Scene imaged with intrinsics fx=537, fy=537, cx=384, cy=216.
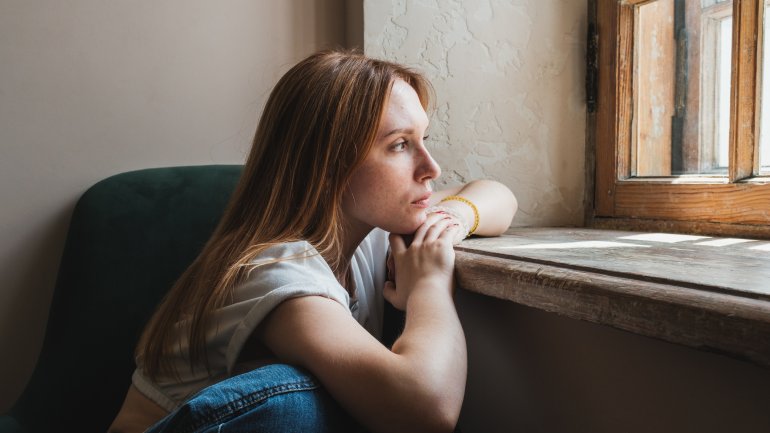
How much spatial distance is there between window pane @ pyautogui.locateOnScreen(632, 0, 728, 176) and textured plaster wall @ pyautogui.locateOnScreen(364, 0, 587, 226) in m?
0.16

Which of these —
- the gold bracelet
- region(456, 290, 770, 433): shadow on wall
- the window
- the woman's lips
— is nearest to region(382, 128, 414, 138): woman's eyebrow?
the woman's lips

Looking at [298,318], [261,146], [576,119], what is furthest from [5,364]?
[576,119]

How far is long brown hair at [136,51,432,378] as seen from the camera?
2.84 feet

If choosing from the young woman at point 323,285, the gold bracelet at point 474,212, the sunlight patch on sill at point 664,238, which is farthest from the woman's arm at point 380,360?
the sunlight patch on sill at point 664,238

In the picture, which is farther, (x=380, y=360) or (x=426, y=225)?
(x=426, y=225)

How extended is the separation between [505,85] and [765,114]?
56 cm

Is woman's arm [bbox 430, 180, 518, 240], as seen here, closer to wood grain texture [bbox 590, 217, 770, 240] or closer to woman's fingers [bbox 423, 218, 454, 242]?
woman's fingers [bbox 423, 218, 454, 242]

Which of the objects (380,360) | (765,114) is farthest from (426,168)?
(765,114)

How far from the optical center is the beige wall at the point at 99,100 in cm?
118

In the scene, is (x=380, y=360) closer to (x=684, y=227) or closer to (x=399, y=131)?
(x=399, y=131)

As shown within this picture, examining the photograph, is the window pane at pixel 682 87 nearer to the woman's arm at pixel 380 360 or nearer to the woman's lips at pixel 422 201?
the woman's lips at pixel 422 201

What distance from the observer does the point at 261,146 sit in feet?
3.22

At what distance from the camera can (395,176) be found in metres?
0.94

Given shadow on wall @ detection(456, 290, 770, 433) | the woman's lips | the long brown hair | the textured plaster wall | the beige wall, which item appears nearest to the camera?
shadow on wall @ detection(456, 290, 770, 433)
